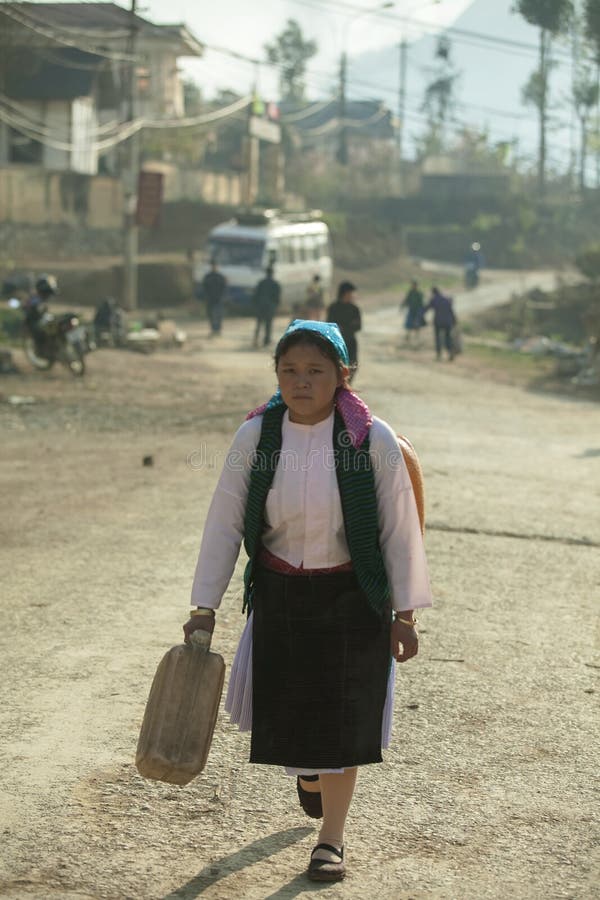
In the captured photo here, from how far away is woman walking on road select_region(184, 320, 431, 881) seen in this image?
13.1 ft

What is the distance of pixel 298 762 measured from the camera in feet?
13.3

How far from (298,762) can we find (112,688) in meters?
1.90

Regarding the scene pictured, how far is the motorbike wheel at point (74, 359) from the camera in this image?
19.5 meters

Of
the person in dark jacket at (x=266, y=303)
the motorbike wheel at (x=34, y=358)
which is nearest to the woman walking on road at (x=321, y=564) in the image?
the motorbike wheel at (x=34, y=358)

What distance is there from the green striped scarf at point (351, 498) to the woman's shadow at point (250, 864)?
0.82 meters

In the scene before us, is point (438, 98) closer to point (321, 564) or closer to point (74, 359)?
point (74, 359)

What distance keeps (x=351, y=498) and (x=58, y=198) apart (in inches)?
1612

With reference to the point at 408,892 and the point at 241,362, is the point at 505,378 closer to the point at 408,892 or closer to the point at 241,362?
the point at 241,362

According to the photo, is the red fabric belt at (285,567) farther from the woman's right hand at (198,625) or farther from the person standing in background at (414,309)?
the person standing in background at (414,309)

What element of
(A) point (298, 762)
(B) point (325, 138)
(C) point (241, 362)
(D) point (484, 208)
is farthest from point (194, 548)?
(B) point (325, 138)

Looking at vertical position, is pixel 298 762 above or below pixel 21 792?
above

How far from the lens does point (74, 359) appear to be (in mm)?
19672

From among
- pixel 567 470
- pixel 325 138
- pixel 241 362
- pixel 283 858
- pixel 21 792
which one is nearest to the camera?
pixel 283 858

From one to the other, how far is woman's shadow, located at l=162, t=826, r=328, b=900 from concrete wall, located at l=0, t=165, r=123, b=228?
39.3m
